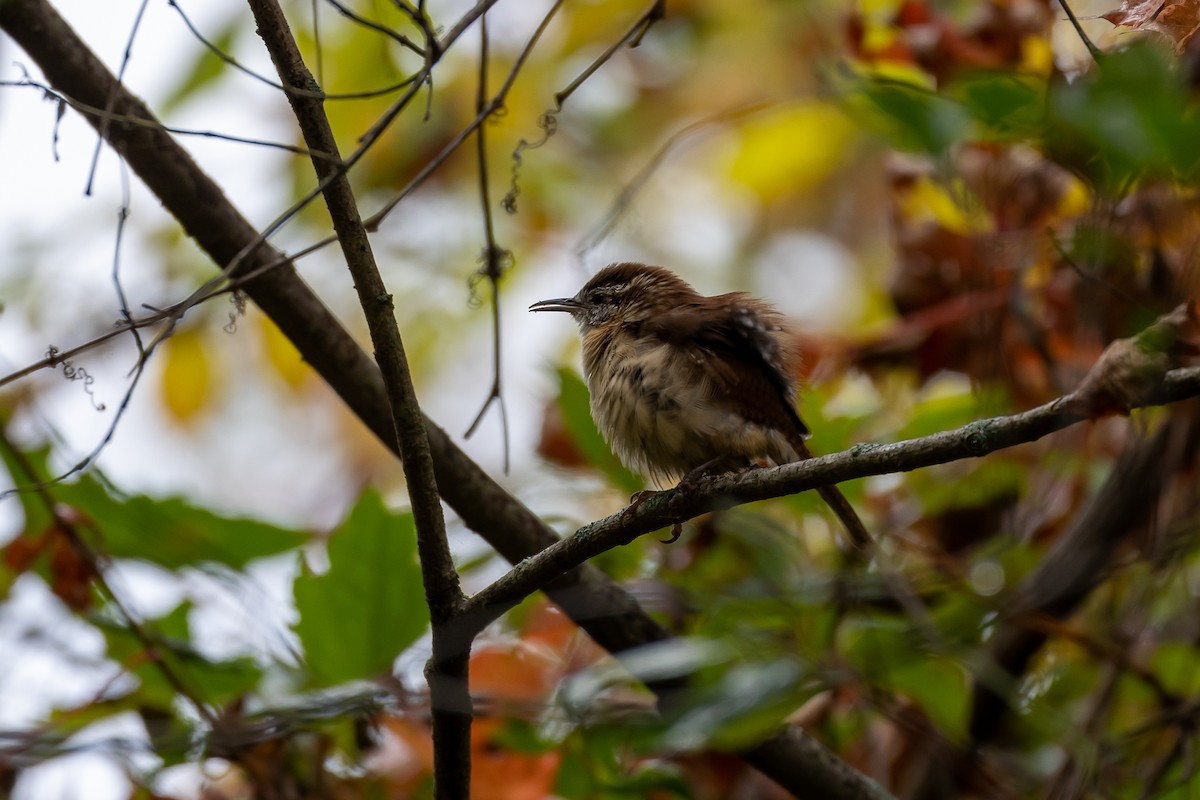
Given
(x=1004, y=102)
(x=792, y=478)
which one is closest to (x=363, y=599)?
(x=792, y=478)

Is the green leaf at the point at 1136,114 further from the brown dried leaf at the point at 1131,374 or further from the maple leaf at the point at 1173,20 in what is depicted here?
the maple leaf at the point at 1173,20

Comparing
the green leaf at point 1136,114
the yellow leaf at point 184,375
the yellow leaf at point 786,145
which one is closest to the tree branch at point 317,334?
the green leaf at point 1136,114

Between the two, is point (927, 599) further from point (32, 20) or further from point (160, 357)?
point (160, 357)

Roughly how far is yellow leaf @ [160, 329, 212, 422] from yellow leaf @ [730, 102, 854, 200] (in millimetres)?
3056

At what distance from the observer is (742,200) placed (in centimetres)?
768

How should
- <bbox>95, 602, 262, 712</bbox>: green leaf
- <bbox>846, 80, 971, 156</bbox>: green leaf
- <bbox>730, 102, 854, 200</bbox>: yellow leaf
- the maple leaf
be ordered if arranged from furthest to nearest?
<bbox>730, 102, 854, 200</bbox>: yellow leaf, <bbox>95, 602, 262, 712</bbox>: green leaf, <bbox>846, 80, 971, 156</bbox>: green leaf, the maple leaf

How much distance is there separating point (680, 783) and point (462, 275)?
3811 millimetres

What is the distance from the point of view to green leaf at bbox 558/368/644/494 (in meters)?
3.63

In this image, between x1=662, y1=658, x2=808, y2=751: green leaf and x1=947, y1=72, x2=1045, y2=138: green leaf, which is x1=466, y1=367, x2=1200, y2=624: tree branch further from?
x1=947, y1=72, x2=1045, y2=138: green leaf

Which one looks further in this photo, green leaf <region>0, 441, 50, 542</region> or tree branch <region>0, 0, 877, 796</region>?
green leaf <region>0, 441, 50, 542</region>

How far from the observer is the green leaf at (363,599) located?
3318mm

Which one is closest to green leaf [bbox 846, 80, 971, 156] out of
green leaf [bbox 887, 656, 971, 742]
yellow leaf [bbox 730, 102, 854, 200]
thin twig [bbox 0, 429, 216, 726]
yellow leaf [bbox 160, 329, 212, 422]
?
green leaf [bbox 887, 656, 971, 742]

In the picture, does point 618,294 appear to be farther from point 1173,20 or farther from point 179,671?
point 1173,20

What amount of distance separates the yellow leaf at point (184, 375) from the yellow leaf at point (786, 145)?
3.06 meters
